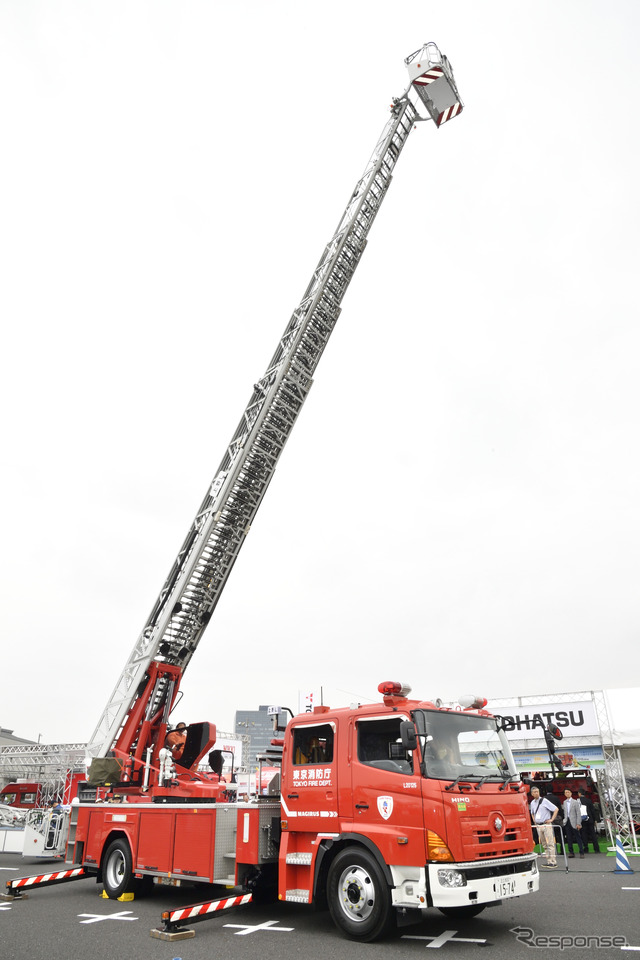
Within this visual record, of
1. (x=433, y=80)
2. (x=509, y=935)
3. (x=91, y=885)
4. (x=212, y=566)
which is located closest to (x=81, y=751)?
(x=91, y=885)

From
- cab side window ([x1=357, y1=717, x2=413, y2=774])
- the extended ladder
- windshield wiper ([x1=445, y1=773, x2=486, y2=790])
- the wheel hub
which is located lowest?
the wheel hub

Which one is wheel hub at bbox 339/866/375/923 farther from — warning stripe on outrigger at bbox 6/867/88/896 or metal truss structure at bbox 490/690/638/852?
metal truss structure at bbox 490/690/638/852

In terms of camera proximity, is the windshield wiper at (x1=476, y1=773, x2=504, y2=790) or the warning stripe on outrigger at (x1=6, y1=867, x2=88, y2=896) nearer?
the windshield wiper at (x1=476, y1=773, x2=504, y2=790)

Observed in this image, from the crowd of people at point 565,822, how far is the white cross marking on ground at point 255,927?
24.7 ft

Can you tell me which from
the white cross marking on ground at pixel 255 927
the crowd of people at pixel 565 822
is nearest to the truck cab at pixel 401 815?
the white cross marking on ground at pixel 255 927

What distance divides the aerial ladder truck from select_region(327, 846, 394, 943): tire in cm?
1

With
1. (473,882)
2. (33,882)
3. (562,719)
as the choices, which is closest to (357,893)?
(473,882)

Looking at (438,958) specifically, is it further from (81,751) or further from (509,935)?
(81,751)

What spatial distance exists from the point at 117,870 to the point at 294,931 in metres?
3.62

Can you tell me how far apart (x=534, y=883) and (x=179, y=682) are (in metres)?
6.87

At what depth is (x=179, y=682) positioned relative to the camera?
1150cm

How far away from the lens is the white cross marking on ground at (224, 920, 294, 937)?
6970 mm

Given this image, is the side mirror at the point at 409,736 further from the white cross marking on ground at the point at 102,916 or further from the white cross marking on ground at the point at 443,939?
the white cross marking on ground at the point at 102,916

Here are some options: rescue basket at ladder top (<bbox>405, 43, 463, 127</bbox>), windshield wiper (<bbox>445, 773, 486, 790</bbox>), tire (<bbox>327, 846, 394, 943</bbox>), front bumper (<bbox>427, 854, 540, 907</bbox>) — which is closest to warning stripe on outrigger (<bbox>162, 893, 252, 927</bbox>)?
tire (<bbox>327, 846, 394, 943</bbox>)
